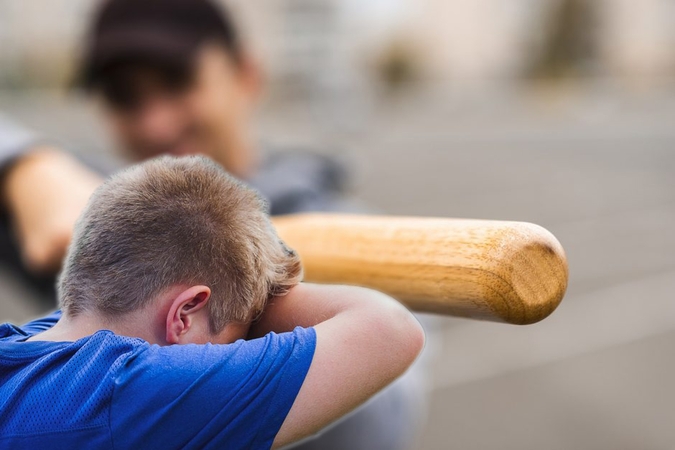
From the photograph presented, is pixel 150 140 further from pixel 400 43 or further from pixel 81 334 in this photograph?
pixel 400 43

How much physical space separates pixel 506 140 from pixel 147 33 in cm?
1140

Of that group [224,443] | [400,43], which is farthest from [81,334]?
[400,43]

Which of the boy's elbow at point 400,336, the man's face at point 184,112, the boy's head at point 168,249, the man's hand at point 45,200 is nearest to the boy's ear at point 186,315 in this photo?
the boy's head at point 168,249

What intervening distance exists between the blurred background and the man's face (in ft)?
1.67


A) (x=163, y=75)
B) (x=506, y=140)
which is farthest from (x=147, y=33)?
(x=506, y=140)

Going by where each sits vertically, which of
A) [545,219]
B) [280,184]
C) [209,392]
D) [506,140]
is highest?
[209,392]

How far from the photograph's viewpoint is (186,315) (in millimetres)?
531

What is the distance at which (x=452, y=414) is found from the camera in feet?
12.9

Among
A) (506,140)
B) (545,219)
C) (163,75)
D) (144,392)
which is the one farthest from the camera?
Answer: (506,140)

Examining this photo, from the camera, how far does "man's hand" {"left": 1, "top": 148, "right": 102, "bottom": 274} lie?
3.09 feet

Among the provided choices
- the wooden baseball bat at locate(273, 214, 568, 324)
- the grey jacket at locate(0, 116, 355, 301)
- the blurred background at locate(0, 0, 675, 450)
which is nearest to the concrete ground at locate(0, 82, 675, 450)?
the blurred background at locate(0, 0, 675, 450)

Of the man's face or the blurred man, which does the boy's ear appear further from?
the man's face

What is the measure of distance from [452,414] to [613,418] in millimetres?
808

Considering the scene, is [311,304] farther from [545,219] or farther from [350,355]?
[545,219]
